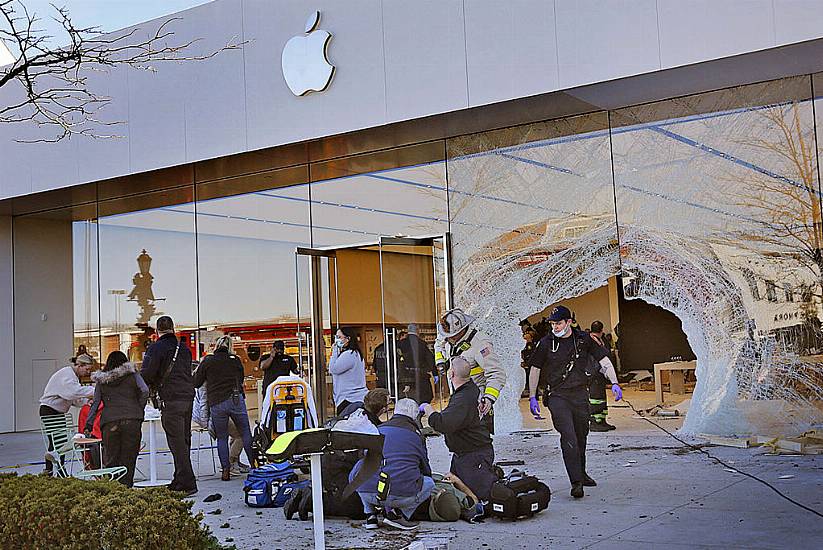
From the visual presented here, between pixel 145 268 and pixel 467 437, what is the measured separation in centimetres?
743

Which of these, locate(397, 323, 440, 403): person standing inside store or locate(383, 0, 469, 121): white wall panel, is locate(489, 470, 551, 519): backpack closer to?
locate(397, 323, 440, 403): person standing inside store

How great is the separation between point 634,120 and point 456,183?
2.25 m

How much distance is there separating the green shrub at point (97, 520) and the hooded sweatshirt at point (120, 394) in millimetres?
3861

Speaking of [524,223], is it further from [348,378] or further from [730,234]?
[348,378]

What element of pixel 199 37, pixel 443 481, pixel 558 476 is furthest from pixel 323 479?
pixel 199 37

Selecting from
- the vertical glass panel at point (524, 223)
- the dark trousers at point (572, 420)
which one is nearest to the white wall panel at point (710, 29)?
the vertical glass panel at point (524, 223)

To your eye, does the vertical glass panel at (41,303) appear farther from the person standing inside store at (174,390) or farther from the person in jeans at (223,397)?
the person standing inside store at (174,390)

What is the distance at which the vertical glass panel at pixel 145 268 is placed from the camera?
13.7 m

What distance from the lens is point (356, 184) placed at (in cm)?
1225

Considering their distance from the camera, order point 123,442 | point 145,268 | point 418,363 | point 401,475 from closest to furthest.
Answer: point 401,475 → point 123,442 → point 418,363 → point 145,268

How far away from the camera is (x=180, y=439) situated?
1059 centimetres

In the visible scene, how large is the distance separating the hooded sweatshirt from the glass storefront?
2833 mm

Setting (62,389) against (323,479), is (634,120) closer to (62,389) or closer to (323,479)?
(323,479)

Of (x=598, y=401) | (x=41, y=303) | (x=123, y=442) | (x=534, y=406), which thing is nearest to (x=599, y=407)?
(x=598, y=401)
